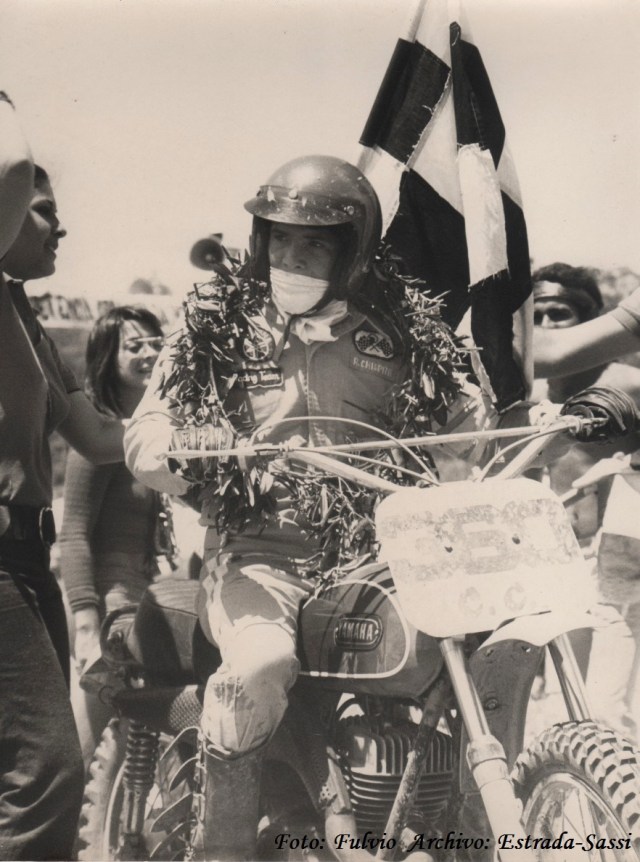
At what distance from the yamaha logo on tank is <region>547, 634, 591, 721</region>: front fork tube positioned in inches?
23.0

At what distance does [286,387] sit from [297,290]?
0.38m

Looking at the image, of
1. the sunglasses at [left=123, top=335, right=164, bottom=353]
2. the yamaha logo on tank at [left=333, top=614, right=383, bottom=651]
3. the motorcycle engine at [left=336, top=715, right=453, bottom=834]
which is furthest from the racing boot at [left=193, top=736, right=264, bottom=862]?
the sunglasses at [left=123, top=335, right=164, bottom=353]

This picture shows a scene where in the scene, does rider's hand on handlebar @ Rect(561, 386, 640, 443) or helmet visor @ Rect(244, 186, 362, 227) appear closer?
rider's hand on handlebar @ Rect(561, 386, 640, 443)

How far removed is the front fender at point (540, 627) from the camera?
10.9 ft

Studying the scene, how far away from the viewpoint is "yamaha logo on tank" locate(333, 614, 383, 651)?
366 centimetres

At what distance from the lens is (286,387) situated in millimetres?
4188

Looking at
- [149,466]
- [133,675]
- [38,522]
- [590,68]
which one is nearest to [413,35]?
[590,68]

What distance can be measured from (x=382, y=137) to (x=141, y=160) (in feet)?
3.45

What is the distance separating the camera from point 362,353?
4238 mm

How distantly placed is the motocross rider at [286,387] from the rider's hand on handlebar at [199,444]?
0.14 meters

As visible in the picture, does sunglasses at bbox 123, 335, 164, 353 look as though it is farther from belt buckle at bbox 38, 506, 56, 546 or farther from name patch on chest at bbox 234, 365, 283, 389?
belt buckle at bbox 38, 506, 56, 546

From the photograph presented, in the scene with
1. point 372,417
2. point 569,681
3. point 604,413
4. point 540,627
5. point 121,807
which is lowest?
point 121,807

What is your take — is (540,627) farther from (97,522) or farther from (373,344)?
(97,522)

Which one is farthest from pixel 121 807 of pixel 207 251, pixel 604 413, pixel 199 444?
pixel 604 413
